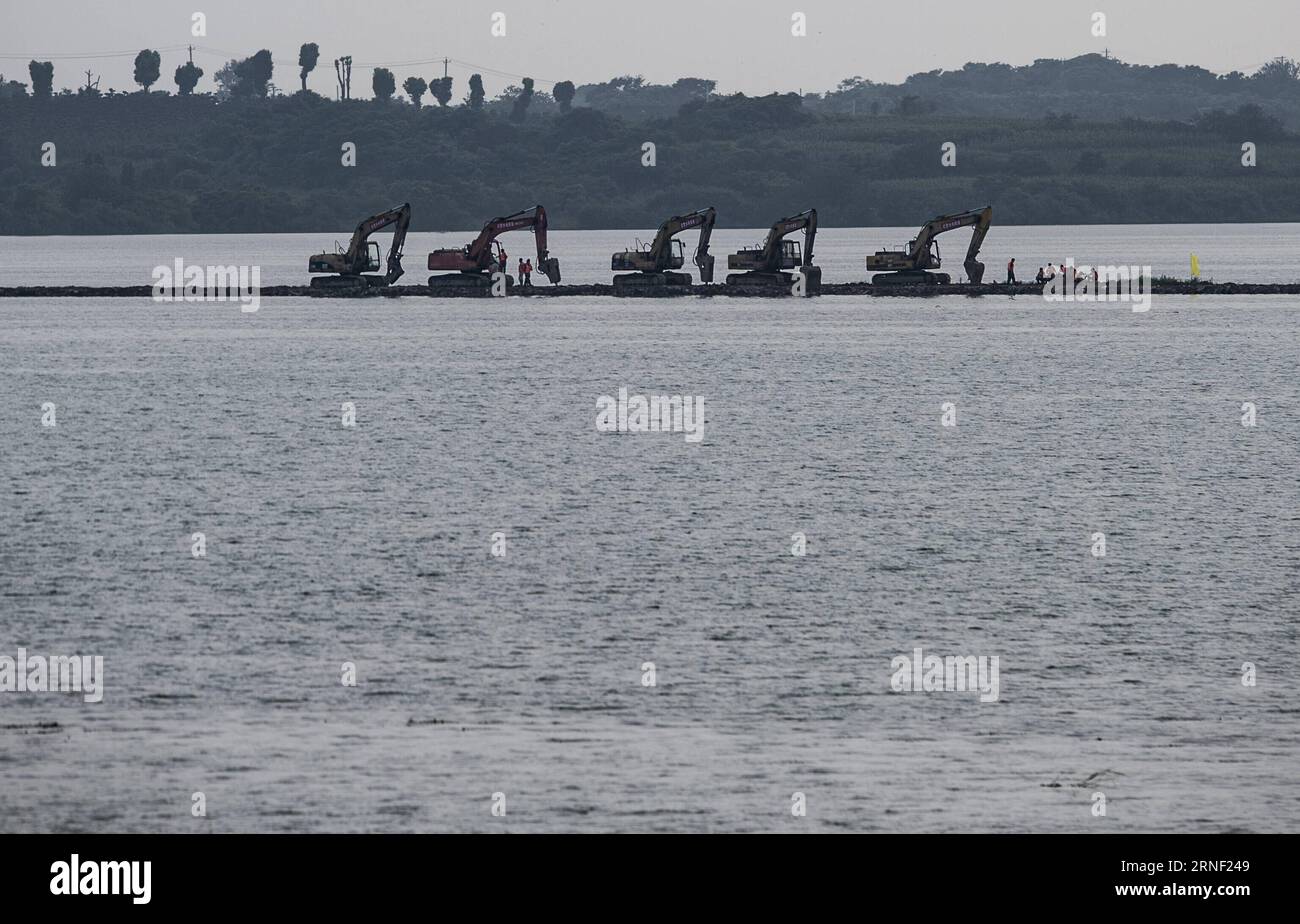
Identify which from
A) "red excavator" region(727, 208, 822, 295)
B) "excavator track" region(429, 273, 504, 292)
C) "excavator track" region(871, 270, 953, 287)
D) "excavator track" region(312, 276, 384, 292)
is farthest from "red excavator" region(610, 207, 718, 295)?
"excavator track" region(312, 276, 384, 292)

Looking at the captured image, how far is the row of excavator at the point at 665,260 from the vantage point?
15962cm

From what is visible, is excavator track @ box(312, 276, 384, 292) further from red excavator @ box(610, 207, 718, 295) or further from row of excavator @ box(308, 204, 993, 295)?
red excavator @ box(610, 207, 718, 295)

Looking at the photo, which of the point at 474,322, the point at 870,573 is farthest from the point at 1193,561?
the point at 474,322

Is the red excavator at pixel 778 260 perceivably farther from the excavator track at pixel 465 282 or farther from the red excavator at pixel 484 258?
the excavator track at pixel 465 282

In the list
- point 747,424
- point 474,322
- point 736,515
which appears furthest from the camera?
point 474,322

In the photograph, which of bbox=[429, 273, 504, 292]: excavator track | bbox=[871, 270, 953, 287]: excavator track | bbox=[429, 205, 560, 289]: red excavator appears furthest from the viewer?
bbox=[429, 273, 504, 292]: excavator track

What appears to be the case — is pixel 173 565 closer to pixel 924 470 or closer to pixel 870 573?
pixel 870 573

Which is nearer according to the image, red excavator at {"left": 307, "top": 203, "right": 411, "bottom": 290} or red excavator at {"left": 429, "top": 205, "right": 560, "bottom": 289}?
red excavator at {"left": 429, "top": 205, "right": 560, "bottom": 289}

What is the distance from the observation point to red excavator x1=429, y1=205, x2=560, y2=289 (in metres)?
156

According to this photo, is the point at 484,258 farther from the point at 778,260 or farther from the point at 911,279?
the point at 911,279

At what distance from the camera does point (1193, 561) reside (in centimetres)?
5088

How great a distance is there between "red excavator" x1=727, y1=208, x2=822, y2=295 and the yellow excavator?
6394mm

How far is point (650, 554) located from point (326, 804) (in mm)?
25076

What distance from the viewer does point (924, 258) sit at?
17200 cm
